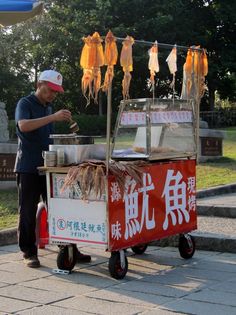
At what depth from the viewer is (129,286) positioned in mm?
4863

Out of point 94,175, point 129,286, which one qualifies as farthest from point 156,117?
point 129,286

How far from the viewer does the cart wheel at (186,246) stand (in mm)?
5844

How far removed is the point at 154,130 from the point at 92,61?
1.07 meters

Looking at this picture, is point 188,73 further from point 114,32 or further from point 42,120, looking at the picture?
point 114,32

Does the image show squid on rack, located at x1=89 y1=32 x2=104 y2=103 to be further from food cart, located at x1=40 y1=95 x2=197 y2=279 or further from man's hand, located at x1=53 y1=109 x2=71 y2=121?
food cart, located at x1=40 y1=95 x2=197 y2=279

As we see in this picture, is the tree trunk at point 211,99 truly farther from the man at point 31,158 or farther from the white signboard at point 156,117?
the man at point 31,158

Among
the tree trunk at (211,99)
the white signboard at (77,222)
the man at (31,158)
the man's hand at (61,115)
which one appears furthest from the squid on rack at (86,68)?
the tree trunk at (211,99)

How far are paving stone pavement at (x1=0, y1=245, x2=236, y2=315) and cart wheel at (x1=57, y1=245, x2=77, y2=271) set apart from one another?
0.10 m

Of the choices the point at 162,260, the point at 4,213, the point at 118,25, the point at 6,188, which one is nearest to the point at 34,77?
the point at 118,25

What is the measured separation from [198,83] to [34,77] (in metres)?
32.1

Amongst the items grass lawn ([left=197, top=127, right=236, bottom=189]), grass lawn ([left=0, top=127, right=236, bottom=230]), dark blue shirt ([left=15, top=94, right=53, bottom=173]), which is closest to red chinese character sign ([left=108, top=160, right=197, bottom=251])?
dark blue shirt ([left=15, top=94, right=53, bottom=173])

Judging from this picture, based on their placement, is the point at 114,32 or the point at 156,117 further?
the point at 114,32

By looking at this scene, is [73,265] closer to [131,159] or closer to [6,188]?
[131,159]

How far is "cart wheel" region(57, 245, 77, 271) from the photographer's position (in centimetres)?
525
